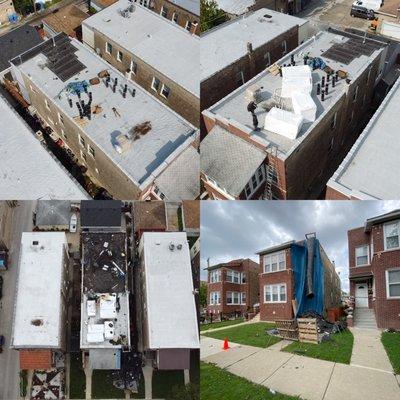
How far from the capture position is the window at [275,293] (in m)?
10.9

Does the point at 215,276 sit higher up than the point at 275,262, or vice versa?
the point at 275,262

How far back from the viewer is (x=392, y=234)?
10.5 metres

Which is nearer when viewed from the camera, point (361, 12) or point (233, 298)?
point (233, 298)

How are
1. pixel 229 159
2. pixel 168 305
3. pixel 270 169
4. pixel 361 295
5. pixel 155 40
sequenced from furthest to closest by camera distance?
pixel 155 40 → pixel 168 305 → pixel 270 169 → pixel 229 159 → pixel 361 295

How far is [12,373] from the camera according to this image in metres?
17.4

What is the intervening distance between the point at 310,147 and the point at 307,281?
7.72m

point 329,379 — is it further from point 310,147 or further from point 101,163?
point 101,163

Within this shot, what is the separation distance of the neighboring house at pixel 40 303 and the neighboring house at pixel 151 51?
9755 mm

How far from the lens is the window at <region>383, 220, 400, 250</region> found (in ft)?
34.2

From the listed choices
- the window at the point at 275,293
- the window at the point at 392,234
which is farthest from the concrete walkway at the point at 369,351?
the window at the point at 392,234

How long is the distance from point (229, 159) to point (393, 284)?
7.51m

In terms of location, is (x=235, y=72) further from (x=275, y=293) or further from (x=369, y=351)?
(x=369, y=351)

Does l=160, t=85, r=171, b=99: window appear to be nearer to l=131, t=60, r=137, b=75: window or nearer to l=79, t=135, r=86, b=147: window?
l=131, t=60, r=137, b=75: window

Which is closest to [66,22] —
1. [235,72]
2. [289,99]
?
[235,72]
